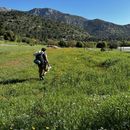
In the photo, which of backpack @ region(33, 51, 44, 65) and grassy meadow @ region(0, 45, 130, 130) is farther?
backpack @ region(33, 51, 44, 65)

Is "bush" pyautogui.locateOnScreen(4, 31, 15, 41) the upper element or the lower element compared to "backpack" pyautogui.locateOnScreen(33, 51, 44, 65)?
lower

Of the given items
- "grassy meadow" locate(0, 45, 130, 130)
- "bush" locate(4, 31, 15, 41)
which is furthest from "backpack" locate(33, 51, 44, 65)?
"bush" locate(4, 31, 15, 41)

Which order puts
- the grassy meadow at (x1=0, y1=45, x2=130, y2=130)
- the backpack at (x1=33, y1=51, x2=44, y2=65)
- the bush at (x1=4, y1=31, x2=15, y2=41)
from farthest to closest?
the bush at (x1=4, y1=31, x2=15, y2=41) < the backpack at (x1=33, y1=51, x2=44, y2=65) < the grassy meadow at (x1=0, y1=45, x2=130, y2=130)

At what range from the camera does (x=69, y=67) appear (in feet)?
97.2

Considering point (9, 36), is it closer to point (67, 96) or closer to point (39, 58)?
point (39, 58)

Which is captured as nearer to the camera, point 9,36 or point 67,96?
point 67,96

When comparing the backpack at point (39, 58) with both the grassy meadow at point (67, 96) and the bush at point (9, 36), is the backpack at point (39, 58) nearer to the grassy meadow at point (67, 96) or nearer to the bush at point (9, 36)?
the grassy meadow at point (67, 96)

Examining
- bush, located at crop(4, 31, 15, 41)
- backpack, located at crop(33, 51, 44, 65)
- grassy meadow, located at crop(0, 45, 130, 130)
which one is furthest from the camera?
bush, located at crop(4, 31, 15, 41)

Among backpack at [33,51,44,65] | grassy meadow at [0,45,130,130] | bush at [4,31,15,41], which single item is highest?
backpack at [33,51,44,65]

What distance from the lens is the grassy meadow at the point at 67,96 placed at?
987cm

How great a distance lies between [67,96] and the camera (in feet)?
52.9

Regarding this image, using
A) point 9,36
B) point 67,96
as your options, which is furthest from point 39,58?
point 9,36

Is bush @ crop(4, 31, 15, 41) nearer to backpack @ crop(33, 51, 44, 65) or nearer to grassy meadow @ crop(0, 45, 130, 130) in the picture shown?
grassy meadow @ crop(0, 45, 130, 130)

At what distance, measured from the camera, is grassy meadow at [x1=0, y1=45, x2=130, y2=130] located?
9.87 m
